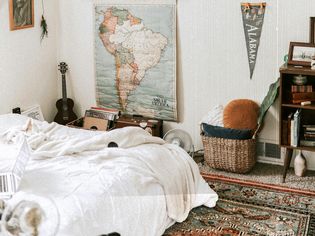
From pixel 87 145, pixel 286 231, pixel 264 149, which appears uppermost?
pixel 87 145

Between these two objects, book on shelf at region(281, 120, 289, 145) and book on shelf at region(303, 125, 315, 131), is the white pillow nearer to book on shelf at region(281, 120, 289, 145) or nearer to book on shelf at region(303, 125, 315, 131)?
book on shelf at region(281, 120, 289, 145)

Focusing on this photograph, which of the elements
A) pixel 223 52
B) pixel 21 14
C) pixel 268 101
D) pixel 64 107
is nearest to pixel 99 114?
pixel 64 107

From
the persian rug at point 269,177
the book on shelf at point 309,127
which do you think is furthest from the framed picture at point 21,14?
the book on shelf at point 309,127

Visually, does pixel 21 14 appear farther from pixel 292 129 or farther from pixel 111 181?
pixel 292 129

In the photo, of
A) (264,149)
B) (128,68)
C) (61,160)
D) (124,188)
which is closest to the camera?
(124,188)

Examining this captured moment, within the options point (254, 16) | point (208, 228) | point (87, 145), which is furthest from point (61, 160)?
point (254, 16)

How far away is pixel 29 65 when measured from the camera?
4617 millimetres

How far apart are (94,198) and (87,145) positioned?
28.3 inches

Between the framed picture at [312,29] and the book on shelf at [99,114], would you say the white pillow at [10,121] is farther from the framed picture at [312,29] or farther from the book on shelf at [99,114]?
the framed picture at [312,29]

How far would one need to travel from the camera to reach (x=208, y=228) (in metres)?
3.02

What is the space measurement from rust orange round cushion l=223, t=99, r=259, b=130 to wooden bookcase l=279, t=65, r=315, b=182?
0.32 metres

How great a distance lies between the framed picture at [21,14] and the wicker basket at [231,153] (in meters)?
2.05

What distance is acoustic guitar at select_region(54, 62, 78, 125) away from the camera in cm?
484

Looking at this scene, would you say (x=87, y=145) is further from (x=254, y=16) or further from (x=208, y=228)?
(x=254, y=16)
